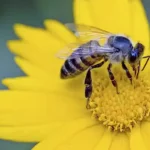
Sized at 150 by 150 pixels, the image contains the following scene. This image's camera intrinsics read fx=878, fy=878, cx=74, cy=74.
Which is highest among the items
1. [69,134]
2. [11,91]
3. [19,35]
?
[19,35]

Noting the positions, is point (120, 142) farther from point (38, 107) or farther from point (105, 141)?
point (38, 107)

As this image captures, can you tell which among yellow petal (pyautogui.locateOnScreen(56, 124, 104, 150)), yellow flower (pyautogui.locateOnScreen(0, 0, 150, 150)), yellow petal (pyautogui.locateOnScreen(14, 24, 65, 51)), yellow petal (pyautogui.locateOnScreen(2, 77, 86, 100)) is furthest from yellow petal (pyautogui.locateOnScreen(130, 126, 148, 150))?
yellow petal (pyautogui.locateOnScreen(14, 24, 65, 51))

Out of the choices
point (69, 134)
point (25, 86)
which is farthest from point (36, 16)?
point (69, 134)

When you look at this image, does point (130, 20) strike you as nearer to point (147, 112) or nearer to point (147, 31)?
point (147, 31)

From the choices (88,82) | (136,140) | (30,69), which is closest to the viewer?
(136,140)

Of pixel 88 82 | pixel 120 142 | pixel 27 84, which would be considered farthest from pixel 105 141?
pixel 27 84
